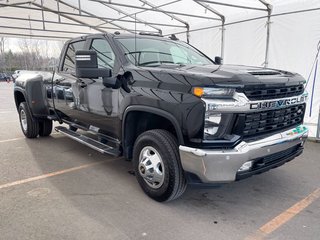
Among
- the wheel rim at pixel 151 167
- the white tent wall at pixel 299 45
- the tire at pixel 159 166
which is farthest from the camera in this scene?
the white tent wall at pixel 299 45

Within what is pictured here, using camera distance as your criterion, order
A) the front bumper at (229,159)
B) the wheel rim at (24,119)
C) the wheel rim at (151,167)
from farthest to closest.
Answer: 1. the wheel rim at (24,119)
2. the wheel rim at (151,167)
3. the front bumper at (229,159)

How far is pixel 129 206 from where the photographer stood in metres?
3.39

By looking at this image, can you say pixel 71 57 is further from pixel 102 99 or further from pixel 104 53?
pixel 102 99

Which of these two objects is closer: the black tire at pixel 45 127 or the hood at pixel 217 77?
the hood at pixel 217 77

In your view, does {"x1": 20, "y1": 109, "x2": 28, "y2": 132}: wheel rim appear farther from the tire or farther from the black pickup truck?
the tire

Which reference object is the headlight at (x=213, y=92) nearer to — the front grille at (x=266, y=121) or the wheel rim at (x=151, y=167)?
the front grille at (x=266, y=121)

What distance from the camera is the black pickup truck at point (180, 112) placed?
2.81 m

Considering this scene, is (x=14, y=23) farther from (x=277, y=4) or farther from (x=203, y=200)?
(x=203, y=200)

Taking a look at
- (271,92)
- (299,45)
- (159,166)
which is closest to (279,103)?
(271,92)

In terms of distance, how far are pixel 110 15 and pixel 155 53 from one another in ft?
36.6

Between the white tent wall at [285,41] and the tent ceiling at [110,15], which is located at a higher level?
the tent ceiling at [110,15]

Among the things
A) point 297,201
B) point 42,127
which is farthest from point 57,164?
point 297,201

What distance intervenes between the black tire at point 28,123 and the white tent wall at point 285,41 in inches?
246

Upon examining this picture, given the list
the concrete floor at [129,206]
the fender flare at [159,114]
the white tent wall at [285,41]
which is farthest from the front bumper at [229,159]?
the white tent wall at [285,41]
